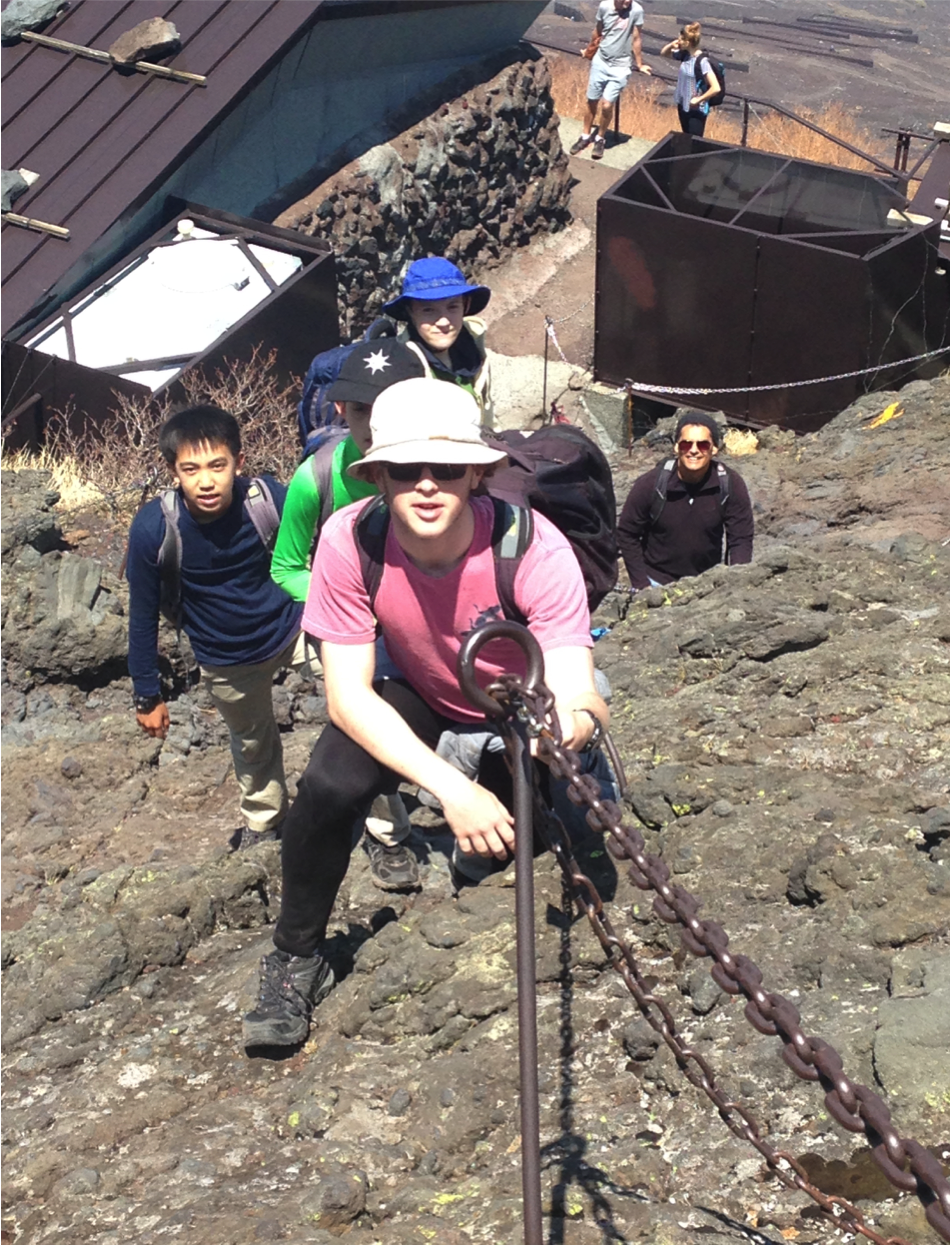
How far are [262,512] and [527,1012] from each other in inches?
109

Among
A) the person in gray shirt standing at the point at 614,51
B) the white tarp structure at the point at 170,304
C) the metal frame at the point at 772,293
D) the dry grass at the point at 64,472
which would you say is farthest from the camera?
the person in gray shirt standing at the point at 614,51

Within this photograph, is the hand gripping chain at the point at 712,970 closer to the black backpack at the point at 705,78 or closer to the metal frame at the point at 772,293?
the metal frame at the point at 772,293

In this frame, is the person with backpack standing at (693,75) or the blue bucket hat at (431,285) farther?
the person with backpack standing at (693,75)

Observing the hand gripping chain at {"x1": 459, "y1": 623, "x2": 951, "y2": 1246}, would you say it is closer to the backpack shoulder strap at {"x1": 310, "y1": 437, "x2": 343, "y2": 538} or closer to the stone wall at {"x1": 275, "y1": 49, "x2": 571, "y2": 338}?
the backpack shoulder strap at {"x1": 310, "y1": 437, "x2": 343, "y2": 538}

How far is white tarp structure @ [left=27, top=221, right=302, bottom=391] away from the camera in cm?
1159

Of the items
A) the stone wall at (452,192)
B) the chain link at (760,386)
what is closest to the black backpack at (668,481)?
the chain link at (760,386)

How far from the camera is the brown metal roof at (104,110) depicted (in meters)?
12.7

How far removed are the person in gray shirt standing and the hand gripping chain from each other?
16.4 meters

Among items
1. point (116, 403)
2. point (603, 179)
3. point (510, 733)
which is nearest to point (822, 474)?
point (116, 403)

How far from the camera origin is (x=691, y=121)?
16500 millimetres

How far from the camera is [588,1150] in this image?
3246 millimetres

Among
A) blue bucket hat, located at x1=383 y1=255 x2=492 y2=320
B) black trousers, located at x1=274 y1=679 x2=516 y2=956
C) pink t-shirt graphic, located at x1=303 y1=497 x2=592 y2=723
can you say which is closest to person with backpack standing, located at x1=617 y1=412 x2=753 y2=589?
blue bucket hat, located at x1=383 y1=255 x2=492 y2=320

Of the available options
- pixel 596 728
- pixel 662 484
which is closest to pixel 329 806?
pixel 596 728

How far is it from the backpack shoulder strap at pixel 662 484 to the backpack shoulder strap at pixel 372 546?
306cm
